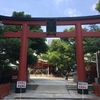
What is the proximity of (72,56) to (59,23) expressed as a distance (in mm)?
17997

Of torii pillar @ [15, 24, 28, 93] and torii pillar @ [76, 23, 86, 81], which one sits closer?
torii pillar @ [76, 23, 86, 81]

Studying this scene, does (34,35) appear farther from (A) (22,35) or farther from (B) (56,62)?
(B) (56,62)

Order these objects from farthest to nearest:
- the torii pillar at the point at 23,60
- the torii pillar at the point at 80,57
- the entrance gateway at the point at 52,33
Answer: the entrance gateway at the point at 52,33 < the torii pillar at the point at 23,60 < the torii pillar at the point at 80,57

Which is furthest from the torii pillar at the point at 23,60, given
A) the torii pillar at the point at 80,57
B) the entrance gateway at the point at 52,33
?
the torii pillar at the point at 80,57

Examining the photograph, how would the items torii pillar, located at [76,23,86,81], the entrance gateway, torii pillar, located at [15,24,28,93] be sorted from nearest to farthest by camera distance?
torii pillar, located at [76,23,86,81], torii pillar, located at [15,24,28,93], the entrance gateway

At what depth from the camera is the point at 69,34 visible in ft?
52.3

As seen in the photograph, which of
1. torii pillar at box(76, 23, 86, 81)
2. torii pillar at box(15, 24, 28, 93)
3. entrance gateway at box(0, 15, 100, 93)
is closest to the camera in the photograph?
torii pillar at box(76, 23, 86, 81)

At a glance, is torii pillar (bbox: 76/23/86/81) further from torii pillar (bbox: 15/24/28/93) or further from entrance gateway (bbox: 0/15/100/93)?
torii pillar (bbox: 15/24/28/93)

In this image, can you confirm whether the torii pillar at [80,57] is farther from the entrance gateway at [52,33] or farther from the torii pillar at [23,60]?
the torii pillar at [23,60]

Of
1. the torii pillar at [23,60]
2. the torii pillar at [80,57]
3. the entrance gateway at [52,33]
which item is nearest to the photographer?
the torii pillar at [80,57]

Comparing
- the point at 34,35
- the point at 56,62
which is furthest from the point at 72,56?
the point at 34,35

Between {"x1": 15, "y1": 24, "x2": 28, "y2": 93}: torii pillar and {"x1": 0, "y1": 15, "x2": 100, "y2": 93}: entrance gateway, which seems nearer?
{"x1": 15, "y1": 24, "x2": 28, "y2": 93}: torii pillar

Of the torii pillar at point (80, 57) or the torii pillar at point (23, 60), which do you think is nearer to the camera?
the torii pillar at point (80, 57)

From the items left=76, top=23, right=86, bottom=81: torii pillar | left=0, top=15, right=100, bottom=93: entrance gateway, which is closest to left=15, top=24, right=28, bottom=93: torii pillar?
left=0, top=15, right=100, bottom=93: entrance gateway
